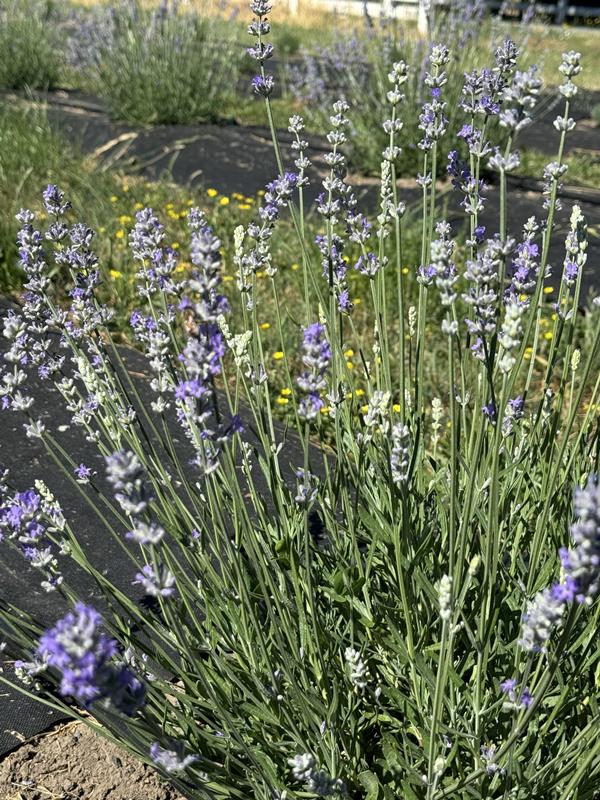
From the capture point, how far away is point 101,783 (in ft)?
6.66

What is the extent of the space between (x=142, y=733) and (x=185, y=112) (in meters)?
7.64

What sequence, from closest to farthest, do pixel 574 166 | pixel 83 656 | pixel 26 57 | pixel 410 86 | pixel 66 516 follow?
pixel 83 656, pixel 66 516, pixel 410 86, pixel 574 166, pixel 26 57

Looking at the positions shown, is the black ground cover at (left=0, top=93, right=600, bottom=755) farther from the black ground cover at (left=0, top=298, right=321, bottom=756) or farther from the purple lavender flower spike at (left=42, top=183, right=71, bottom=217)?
the purple lavender flower spike at (left=42, top=183, right=71, bottom=217)

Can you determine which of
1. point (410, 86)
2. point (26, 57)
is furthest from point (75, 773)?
point (26, 57)

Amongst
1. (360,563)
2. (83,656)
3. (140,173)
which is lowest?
(140,173)

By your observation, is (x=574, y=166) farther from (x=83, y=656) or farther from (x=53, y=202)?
(x=83, y=656)

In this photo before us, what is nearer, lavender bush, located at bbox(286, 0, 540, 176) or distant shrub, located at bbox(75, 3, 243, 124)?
lavender bush, located at bbox(286, 0, 540, 176)

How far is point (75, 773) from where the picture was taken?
6.75 ft

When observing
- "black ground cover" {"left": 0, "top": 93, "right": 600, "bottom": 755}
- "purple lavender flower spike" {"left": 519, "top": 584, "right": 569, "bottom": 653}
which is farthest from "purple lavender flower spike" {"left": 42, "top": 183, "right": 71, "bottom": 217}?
"purple lavender flower spike" {"left": 519, "top": 584, "right": 569, "bottom": 653}

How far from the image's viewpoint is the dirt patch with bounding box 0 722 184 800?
2002mm

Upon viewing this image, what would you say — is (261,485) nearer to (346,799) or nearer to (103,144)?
(346,799)

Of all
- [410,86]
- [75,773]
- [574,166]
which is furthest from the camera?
[574,166]

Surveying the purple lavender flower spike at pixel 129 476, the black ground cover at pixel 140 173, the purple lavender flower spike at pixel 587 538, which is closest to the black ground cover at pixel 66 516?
the black ground cover at pixel 140 173

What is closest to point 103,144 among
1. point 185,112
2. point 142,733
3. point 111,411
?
point 185,112
